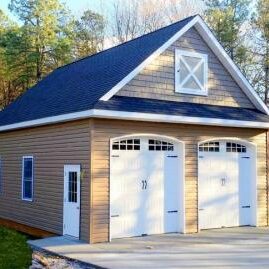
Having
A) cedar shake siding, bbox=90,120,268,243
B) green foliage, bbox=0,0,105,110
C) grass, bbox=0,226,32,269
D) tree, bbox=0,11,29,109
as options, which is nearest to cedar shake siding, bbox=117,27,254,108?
cedar shake siding, bbox=90,120,268,243

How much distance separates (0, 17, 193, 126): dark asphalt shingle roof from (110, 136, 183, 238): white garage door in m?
1.59

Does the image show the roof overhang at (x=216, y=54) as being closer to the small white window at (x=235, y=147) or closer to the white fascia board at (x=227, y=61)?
the white fascia board at (x=227, y=61)

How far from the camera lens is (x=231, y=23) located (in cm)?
3097

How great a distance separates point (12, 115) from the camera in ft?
56.2

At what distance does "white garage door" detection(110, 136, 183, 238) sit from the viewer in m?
12.6

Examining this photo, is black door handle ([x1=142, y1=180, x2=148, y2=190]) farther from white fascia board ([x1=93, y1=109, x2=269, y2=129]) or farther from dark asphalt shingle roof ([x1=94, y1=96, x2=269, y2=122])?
dark asphalt shingle roof ([x1=94, y1=96, x2=269, y2=122])

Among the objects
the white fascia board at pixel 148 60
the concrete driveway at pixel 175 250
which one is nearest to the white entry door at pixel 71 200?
the concrete driveway at pixel 175 250

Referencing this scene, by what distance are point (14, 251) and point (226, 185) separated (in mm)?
6507

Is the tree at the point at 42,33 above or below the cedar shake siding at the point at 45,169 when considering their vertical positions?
above

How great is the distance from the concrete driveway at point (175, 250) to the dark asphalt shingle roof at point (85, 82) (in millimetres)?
3308

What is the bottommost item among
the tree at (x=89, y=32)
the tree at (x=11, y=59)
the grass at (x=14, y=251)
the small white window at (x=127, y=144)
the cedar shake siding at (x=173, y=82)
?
the grass at (x=14, y=251)

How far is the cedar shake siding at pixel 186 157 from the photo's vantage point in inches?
470

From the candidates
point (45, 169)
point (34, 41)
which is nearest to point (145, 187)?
point (45, 169)

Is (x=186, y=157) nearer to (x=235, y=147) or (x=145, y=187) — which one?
(x=145, y=187)
